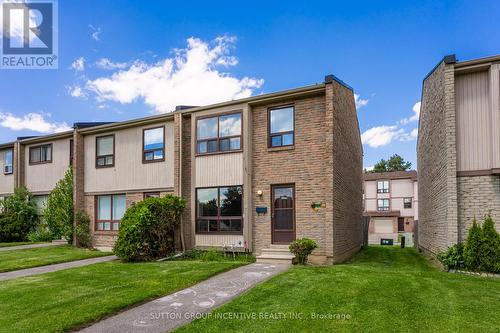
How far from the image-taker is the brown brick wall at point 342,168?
36.9ft

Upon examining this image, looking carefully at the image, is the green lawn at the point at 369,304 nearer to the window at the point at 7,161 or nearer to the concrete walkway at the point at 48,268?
the concrete walkway at the point at 48,268

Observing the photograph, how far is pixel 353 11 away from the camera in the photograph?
46.6 feet

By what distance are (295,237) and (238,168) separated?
10.6 ft

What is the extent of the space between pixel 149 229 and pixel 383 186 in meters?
39.6

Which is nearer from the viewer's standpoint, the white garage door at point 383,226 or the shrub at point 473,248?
the shrub at point 473,248

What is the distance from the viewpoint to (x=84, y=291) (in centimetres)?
763

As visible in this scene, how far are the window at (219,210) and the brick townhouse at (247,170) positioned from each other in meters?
0.04

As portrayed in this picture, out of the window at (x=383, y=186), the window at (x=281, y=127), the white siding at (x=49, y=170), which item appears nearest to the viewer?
the window at (x=281, y=127)

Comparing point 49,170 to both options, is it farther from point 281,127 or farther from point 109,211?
point 281,127

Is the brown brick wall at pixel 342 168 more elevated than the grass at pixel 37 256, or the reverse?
the brown brick wall at pixel 342 168

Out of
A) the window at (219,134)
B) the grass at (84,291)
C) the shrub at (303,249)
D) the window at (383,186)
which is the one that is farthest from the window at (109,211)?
the window at (383,186)

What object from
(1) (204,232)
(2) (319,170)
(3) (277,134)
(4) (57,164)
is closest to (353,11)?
(3) (277,134)

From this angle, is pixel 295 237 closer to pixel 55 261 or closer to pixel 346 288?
pixel 346 288

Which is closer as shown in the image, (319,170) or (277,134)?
(319,170)
